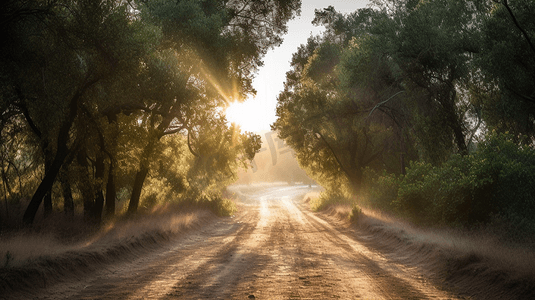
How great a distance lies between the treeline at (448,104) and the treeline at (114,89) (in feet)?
22.9

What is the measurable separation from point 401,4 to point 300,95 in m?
10.9

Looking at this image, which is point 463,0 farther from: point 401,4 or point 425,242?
point 425,242

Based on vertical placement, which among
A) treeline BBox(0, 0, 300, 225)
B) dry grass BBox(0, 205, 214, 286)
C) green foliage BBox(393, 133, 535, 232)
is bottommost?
dry grass BBox(0, 205, 214, 286)

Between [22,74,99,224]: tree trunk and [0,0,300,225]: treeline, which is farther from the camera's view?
[22,74,99,224]: tree trunk

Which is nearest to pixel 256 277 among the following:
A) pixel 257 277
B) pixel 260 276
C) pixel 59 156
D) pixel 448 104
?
pixel 257 277

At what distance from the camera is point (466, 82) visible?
16438 millimetres

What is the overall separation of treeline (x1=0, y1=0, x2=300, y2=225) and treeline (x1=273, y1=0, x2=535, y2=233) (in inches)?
274

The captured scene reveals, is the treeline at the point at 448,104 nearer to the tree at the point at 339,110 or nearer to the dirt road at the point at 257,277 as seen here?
the tree at the point at 339,110

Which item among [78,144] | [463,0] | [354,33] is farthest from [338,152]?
[78,144]

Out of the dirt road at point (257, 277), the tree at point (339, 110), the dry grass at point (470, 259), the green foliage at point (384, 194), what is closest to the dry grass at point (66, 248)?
the dirt road at point (257, 277)

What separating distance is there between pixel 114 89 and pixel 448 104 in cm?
1494

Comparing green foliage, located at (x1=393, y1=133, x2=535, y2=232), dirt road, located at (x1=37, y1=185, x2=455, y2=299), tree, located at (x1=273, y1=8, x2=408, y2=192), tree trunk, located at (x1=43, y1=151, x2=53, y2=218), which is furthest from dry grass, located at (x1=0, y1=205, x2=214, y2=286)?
tree, located at (x1=273, y1=8, x2=408, y2=192)

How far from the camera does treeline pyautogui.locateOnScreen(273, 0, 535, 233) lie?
12.6m

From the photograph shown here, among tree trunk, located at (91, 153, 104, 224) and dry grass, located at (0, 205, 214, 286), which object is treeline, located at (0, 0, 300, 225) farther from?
dry grass, located at (0, 205, 214, 286)
